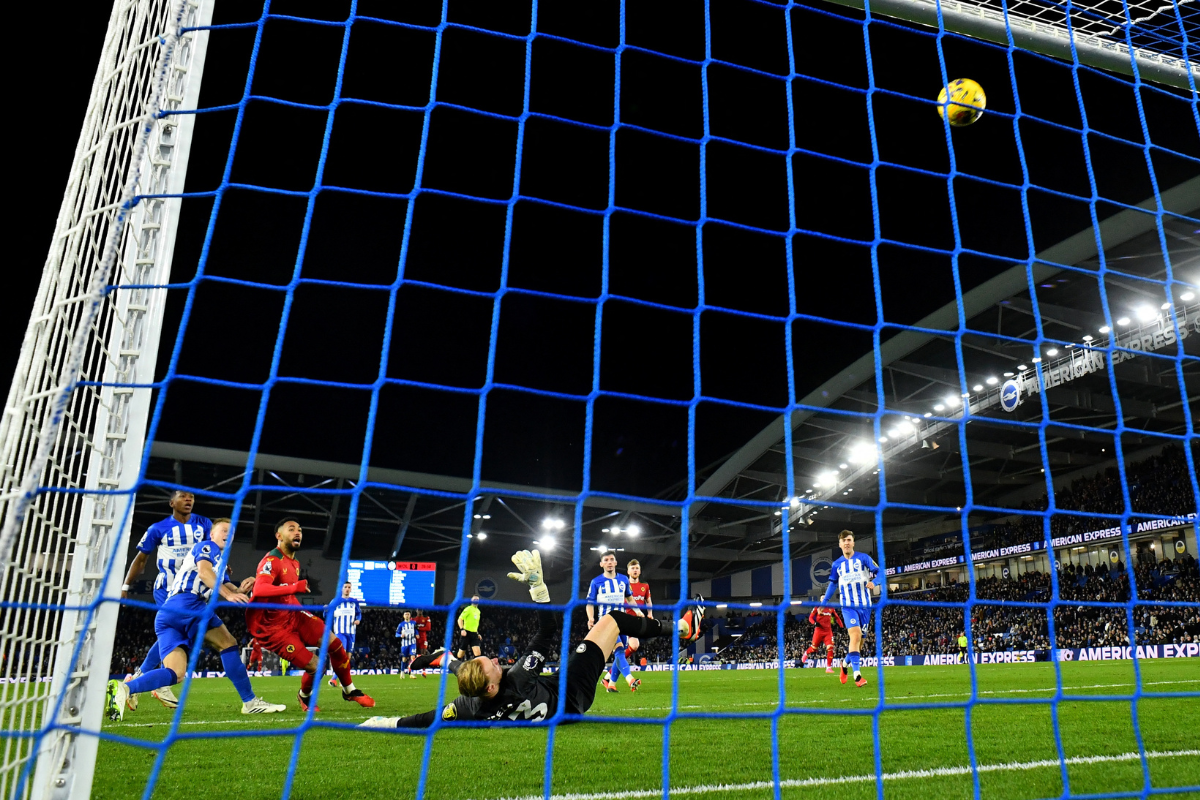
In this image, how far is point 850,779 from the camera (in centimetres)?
302

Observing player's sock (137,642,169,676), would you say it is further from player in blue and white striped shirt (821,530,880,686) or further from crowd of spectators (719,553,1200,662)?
crowd of spectators (719,553,1200,662)

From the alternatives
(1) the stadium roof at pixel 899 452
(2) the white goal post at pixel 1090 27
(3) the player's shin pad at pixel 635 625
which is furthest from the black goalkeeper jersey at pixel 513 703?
(1) the stadium roof at pixel 899 452

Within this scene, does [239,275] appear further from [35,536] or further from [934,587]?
[934,587]

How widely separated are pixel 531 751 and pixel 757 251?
1295cm

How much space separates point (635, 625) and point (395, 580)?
66.6 feet

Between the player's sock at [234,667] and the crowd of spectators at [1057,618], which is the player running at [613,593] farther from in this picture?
the crowd of spectators at [1057,618]

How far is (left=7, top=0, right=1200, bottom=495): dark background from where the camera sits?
10.1 meters

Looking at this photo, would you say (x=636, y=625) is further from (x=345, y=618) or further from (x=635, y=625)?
(x=345, y=618)

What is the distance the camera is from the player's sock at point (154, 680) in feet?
15.6

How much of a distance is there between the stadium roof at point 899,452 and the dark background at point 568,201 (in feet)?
3.40

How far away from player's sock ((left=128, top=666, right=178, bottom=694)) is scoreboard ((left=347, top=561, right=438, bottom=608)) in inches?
728

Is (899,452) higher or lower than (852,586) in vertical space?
higher

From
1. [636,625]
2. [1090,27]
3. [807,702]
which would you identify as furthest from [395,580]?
[1090,27]

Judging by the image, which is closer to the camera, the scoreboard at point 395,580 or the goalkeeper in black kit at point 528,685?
the goalkeeper in black kit at point 528,685
